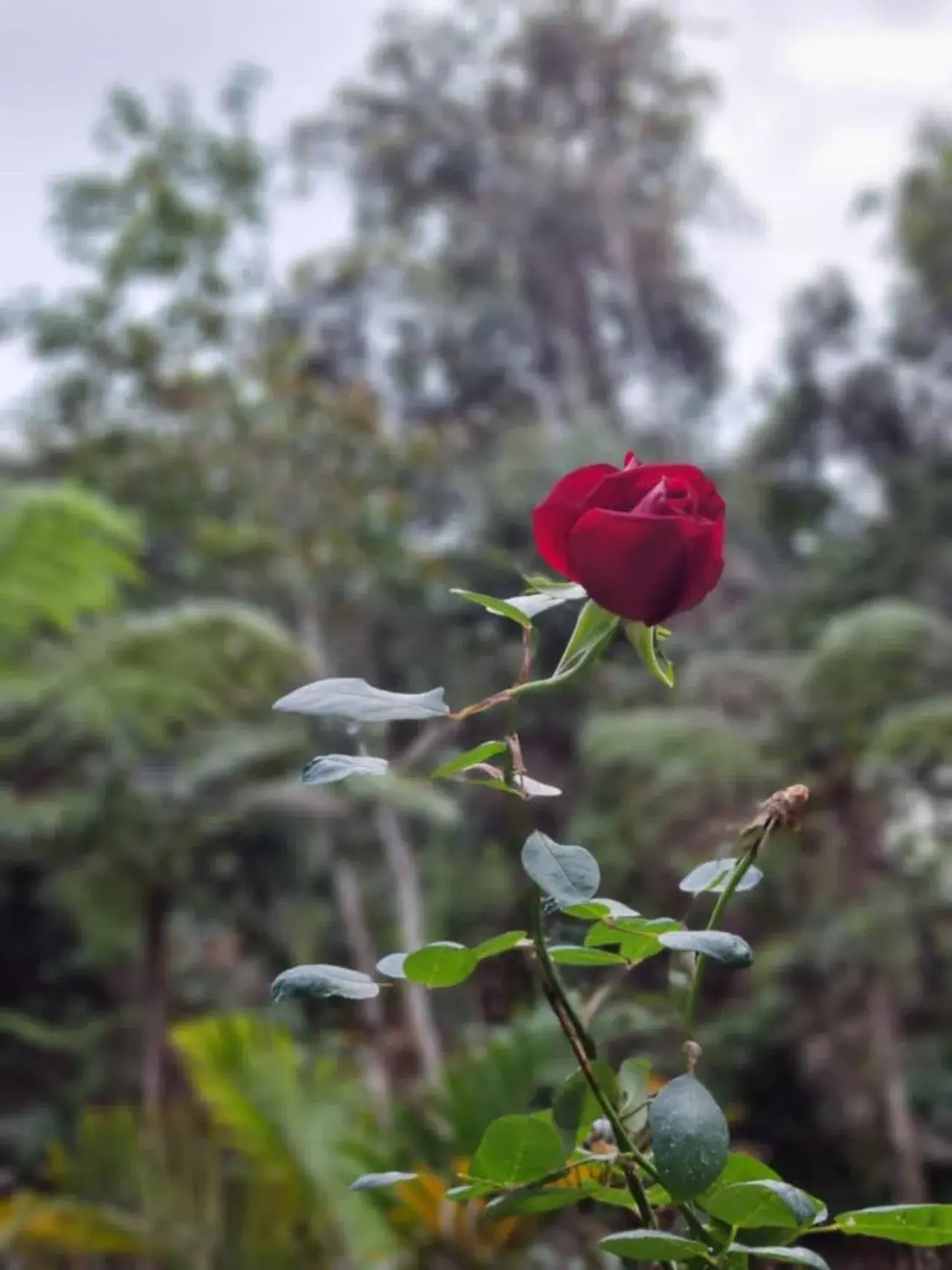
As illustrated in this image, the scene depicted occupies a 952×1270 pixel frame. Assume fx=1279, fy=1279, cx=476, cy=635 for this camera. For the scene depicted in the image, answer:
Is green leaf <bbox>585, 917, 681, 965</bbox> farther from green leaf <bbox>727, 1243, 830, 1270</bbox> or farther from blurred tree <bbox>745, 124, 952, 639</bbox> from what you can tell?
blurred tree <bbox>745, 124, 952, 639</bbox>

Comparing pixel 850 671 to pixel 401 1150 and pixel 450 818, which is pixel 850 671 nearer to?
pixel 450 818

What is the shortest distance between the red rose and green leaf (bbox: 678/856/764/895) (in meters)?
0.08

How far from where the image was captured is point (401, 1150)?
1.43 metres

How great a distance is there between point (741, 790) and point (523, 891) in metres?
2.66

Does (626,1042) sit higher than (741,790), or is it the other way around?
(626,1042)

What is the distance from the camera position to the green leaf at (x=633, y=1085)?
41cm

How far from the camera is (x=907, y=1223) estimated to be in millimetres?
341

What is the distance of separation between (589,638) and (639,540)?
39 millimetres

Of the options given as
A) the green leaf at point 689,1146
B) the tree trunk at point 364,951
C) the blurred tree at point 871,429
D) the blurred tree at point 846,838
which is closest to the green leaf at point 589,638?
the green leaf at point 689,1146

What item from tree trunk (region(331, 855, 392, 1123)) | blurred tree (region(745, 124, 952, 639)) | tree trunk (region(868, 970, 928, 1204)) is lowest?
tree trunk (region(868, 970, 928, 1204))

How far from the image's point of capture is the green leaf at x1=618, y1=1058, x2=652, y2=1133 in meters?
0.41

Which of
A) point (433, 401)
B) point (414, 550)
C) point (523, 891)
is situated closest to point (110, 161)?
point (433, 401)

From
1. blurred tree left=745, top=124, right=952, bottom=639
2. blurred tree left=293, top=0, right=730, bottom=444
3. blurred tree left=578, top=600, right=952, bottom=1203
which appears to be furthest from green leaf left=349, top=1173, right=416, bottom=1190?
blurred tree left=293, top=0, right=730, bottom=444

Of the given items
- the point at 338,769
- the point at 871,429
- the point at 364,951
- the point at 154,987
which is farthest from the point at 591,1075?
the point at 871,429
